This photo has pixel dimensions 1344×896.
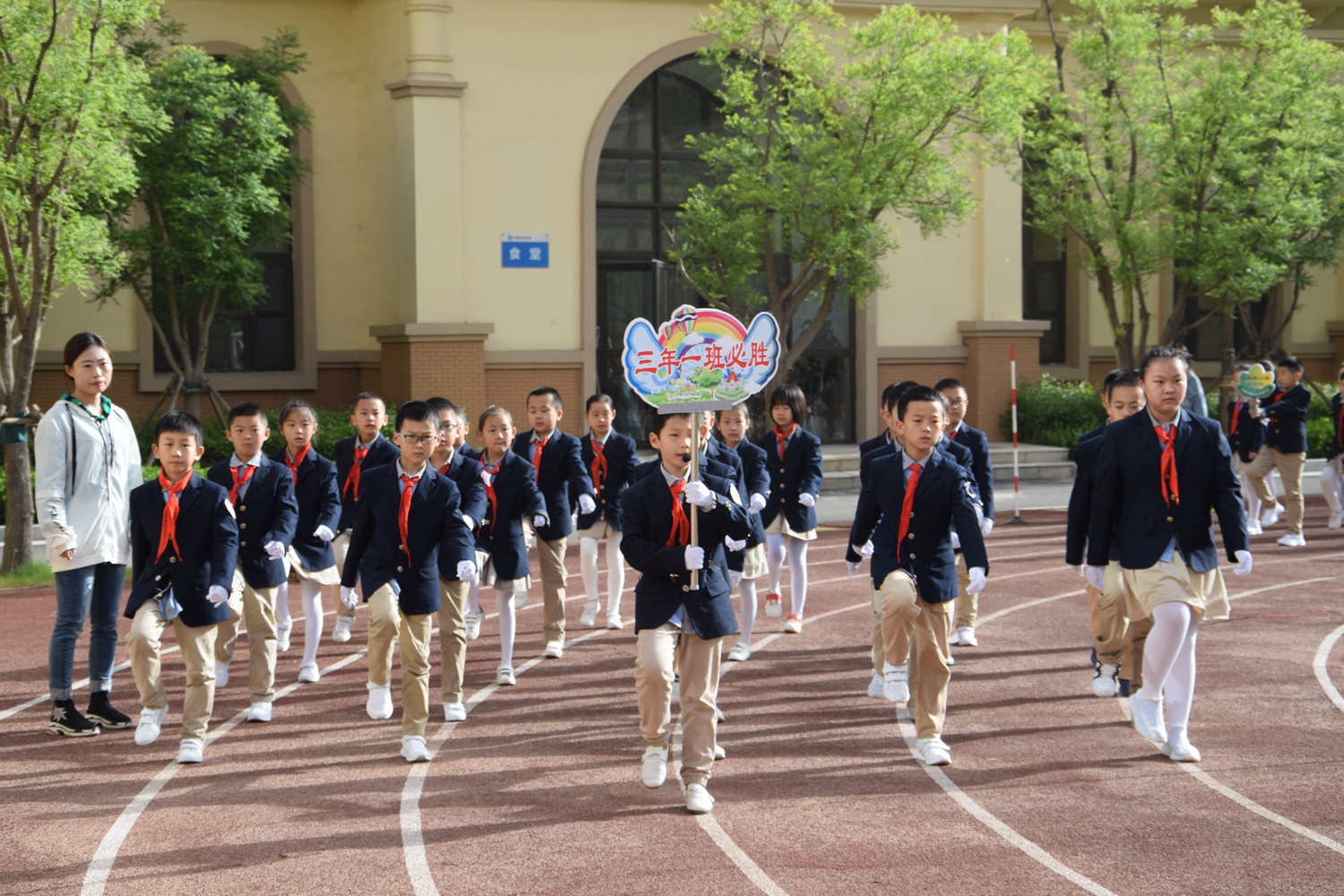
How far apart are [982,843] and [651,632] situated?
1760 millimetres

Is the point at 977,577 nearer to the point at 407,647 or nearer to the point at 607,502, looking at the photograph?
the point at 407,647

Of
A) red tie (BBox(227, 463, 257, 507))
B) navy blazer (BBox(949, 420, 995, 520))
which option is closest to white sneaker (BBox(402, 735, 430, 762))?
red tie (BBox(227, 463, 257, 507))

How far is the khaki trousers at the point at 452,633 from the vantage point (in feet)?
25.4

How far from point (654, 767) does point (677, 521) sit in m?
1.18

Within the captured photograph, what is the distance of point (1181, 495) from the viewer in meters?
6.95

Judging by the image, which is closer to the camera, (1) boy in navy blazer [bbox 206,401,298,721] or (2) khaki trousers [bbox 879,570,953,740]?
(2) khaki trousers [bbox 879,570,953,740]

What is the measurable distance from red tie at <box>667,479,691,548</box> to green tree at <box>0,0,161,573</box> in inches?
317

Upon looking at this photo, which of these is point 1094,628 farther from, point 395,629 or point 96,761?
point 96,761

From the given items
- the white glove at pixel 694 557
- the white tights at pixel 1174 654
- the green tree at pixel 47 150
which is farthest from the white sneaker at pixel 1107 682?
the green tree at pixel 47 150

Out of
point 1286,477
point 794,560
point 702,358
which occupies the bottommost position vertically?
point 794,560

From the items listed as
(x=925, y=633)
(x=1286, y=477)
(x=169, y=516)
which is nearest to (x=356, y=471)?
(x=169, y=516)

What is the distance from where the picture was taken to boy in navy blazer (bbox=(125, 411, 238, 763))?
7.14 meters

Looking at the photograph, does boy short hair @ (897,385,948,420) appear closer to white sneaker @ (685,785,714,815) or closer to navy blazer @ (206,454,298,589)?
white sneaker @ (685,785,714,815)

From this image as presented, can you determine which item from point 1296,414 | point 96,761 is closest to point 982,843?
point 96,761
